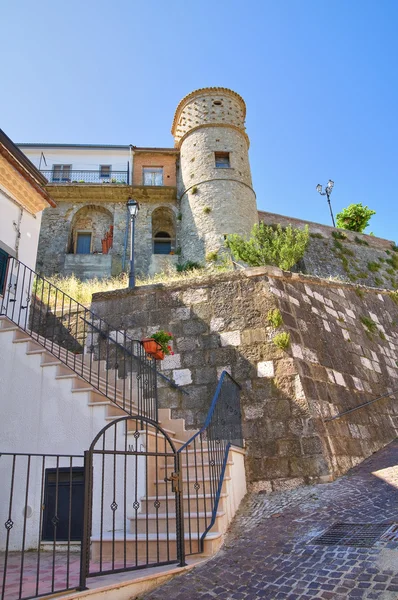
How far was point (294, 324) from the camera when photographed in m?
7.55

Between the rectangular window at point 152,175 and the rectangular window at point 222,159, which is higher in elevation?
the rectangular window at point 152,175

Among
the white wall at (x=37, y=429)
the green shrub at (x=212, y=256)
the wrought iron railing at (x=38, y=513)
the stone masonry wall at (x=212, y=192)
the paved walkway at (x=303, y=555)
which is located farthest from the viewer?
the stone masonry wall at (x=212, y=192)

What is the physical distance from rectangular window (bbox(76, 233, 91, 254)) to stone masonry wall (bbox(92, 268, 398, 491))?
14073 millimetres

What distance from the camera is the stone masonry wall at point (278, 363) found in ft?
20.2

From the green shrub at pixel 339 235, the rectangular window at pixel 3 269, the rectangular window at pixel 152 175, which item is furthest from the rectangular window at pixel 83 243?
the green shrub at pixel 339 235

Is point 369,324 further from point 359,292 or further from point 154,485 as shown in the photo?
point 154,485

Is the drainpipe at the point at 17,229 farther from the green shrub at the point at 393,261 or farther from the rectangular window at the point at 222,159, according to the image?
the green shrub at the point at 393,261

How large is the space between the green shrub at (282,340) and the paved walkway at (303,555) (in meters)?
2.21

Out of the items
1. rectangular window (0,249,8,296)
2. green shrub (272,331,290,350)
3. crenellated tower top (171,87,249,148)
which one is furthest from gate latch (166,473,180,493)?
crenellated tower top (171,87,249,148)

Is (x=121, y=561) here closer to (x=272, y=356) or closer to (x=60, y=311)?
(x=272, y=356)

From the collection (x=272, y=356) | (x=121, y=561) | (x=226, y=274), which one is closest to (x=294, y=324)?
(x=272, y=356)

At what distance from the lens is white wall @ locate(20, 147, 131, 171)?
78.8ft

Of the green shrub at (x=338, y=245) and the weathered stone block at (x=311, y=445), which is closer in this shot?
the weathered stone block at (x=311, y=445)

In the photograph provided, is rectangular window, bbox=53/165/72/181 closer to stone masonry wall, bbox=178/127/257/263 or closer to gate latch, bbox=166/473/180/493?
stone masonry wall, bbox=178/127/257/263
